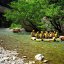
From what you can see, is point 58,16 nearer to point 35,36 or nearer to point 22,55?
point 35,36

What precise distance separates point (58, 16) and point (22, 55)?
38.6 ft

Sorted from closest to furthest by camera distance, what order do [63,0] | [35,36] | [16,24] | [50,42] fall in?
[50,42] < [35,36] < [63,0] < [16,24]

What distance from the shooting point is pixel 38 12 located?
27.9 metres

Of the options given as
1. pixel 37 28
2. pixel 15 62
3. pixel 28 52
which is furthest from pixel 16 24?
pixel 15 62

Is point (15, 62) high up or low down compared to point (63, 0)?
down

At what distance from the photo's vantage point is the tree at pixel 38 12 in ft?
81.1

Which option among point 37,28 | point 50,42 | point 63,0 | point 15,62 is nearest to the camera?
point 15,62

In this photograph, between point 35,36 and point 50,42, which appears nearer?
point 50,42

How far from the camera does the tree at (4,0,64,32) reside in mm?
24717

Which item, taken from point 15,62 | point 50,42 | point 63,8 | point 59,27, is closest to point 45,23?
point 59,27

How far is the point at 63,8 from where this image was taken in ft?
83.6

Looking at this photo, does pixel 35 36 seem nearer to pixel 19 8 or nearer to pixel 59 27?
pixel 59 27

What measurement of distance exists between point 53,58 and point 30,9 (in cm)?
1507

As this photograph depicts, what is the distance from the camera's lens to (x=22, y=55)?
15.0m
